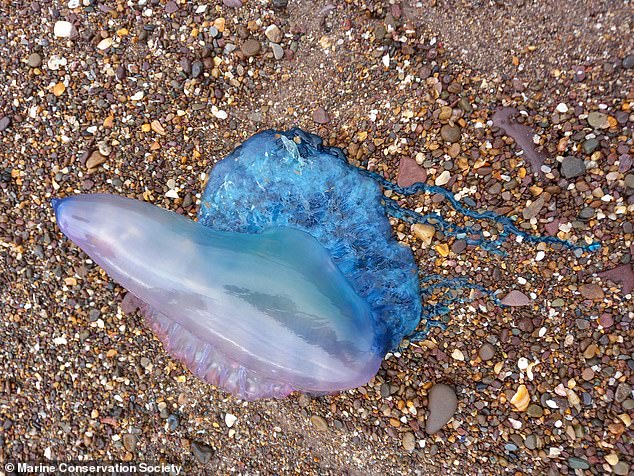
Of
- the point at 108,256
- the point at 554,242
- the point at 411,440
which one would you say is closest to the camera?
the point at 108,256

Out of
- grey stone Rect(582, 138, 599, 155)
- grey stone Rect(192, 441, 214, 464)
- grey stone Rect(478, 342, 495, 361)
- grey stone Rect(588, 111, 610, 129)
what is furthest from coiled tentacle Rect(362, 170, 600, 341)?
grey stone Rect(192, 441, 214, 464)

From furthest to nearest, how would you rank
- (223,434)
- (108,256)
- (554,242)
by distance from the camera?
(223,434), (554,242), (108,256)

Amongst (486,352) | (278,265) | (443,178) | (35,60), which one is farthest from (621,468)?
(35,60)

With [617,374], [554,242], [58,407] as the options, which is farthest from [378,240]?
[58,407]

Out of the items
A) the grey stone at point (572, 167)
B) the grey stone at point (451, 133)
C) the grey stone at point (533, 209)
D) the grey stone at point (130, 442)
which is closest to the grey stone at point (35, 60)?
the grey stone at point (130, 442)

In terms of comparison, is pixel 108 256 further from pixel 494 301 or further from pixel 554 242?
pixel 554 242

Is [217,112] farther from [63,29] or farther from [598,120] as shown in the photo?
[598,120]

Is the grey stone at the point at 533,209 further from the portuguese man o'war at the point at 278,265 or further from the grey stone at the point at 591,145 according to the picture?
the grey stone at the point at 591,145
